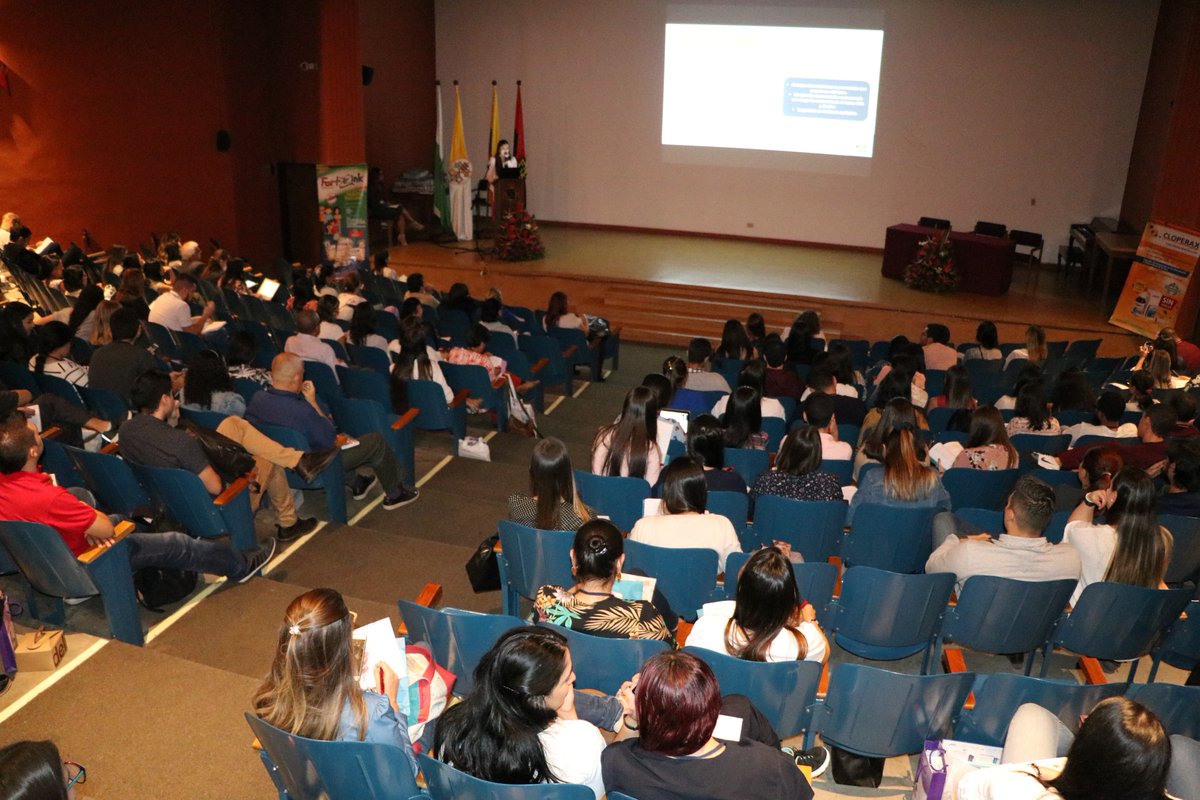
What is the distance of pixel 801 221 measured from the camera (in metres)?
14.9

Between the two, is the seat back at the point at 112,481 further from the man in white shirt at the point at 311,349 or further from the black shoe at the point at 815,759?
the black shoe at the point at 815,759

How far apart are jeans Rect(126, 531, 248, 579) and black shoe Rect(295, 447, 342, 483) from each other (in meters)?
0.67

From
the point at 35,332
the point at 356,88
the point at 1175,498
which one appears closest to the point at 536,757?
the point at 1175,498

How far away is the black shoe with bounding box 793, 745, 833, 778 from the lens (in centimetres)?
299

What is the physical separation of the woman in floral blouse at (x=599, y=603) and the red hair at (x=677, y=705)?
0.79 meters

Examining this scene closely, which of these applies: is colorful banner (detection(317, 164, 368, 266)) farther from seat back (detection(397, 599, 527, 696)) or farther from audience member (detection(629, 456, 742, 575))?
seat back (detection(397, 599, 527, 696))

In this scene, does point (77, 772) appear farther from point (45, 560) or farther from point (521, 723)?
point (521, 723)

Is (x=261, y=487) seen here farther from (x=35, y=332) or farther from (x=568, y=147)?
(x=568, y=147)

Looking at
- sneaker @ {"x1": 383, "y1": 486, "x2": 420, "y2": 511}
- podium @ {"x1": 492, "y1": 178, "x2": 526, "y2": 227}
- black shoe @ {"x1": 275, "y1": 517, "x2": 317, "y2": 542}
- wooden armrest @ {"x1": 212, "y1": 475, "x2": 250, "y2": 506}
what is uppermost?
podium @ {"x1": 492, "y1": 178, "x2": 526, "y2": 227}

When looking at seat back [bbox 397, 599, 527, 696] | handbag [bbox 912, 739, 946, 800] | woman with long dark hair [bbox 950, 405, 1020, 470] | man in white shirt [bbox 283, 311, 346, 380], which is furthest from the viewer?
man in white shirt [bbox 283, 311, 346, 380]

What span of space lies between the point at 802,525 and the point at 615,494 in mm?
946

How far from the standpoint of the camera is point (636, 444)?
518 centimetres

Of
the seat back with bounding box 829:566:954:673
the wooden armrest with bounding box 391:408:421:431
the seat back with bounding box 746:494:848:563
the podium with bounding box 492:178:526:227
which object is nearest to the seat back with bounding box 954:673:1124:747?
the seat back with bounding box 829:566:954:673

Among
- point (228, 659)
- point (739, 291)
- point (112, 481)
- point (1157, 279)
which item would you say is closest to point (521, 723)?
point (228, 659)
